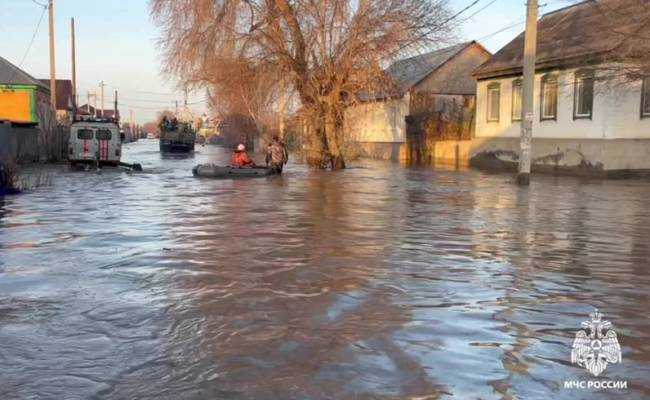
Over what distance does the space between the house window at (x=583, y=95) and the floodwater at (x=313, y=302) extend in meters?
15.8

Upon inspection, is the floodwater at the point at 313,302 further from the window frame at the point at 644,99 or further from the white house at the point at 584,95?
the window frame at the point at 644,99

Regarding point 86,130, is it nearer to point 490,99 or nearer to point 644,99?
point 490,99

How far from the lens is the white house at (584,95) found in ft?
80.8

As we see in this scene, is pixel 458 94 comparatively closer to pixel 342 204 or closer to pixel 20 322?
pixel 342 204

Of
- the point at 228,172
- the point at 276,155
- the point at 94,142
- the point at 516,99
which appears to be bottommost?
the point at 228,172

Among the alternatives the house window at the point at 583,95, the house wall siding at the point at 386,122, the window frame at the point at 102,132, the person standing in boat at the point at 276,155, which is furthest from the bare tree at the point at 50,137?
the house window at the point at 583,95

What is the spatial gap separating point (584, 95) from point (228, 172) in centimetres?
1529

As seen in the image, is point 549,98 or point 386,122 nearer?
point 549,98

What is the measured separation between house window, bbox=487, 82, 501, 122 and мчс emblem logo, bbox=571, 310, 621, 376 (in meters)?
31.0

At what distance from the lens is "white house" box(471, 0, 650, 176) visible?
24641 millimetres

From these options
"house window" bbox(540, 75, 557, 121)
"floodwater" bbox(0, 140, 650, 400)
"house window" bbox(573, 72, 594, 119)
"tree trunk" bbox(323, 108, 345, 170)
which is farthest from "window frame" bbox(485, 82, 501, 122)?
"floodwater" bbox(0, 140, 650, 400)

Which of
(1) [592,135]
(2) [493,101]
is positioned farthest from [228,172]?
(2) [493,101]

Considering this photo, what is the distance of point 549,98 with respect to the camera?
31.2 meters

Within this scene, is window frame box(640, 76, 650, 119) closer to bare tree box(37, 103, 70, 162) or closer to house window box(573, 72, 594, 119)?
house window box(573, 72, 594, 119)
